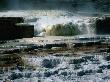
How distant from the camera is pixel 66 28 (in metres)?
19.9

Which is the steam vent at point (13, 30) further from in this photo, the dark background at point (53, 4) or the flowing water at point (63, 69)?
the dark background at point (53, 4)

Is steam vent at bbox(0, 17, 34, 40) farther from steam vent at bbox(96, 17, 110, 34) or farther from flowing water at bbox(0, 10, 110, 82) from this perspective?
flowing water at bbox(0, 10, 110, 82)

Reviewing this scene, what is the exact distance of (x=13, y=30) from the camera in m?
18.5

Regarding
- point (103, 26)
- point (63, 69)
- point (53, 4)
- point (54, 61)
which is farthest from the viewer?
point (53, 4)

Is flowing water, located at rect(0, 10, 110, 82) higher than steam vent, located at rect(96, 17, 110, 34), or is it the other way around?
steam vent, located at rect(96, 17, 110, 34)

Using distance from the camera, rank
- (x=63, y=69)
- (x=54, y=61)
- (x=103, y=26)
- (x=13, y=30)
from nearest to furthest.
→ (x=63, y=69) < (x=54, y=61) < (x=13, y=30) < (x=103, y=26)

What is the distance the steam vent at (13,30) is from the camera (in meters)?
17.7

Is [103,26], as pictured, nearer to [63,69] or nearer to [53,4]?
[63,69]

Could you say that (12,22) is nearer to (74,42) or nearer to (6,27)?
(6,27)

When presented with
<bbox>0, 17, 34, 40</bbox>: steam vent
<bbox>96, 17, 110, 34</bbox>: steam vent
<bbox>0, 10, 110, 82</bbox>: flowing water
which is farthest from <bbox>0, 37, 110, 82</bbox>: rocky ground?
<bbox>96, 17, 110, 34</bbox>: steam vent

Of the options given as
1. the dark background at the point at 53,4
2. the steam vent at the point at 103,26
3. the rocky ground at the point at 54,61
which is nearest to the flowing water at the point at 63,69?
the rocky ground at the point at 54,61

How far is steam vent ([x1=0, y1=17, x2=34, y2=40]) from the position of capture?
17719 millimetres

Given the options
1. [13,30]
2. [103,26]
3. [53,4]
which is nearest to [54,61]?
[13,30]

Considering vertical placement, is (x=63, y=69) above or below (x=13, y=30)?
below
